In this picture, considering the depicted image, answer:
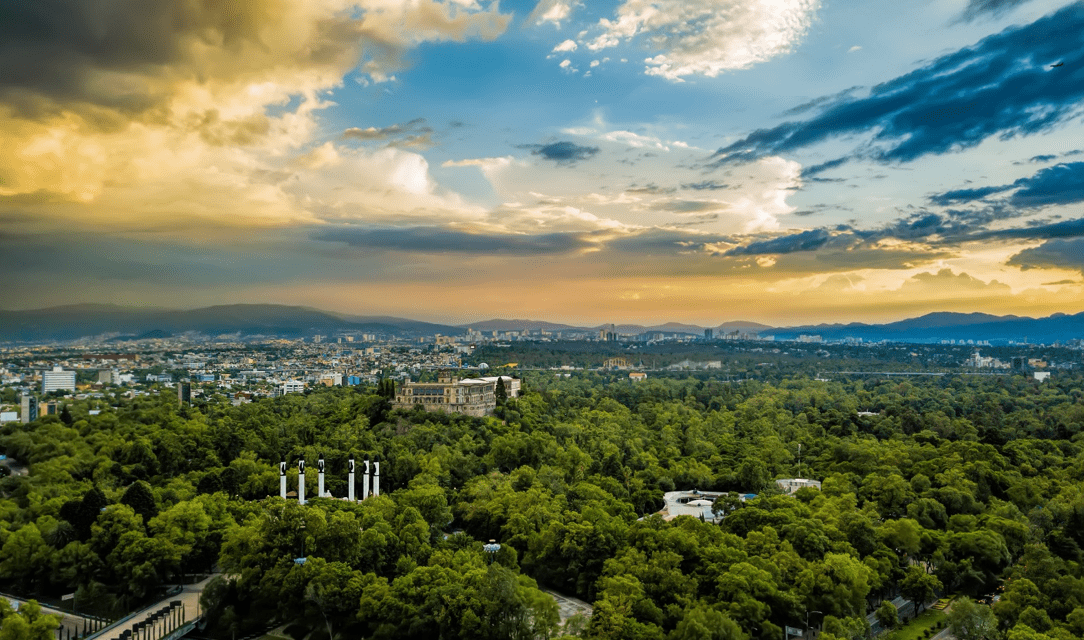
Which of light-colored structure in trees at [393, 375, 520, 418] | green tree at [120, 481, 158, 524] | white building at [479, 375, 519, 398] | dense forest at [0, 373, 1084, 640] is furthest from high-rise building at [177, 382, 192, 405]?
green tree at [120, 481, 158, 524]

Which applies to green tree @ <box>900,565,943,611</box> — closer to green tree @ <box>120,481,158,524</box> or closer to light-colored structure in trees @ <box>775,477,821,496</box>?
light-colored structure in trees @ <box>775,477,821,496</box>

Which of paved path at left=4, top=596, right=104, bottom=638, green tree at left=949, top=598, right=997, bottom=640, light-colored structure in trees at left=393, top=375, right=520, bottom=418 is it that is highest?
light-colored structure in trees at left=393, top=375, right=520, bottom=418

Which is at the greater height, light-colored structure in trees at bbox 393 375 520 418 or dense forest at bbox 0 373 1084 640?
light-colored structure in trees at bbox 393 375 520 418

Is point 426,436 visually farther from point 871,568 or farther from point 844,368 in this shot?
point 844,368

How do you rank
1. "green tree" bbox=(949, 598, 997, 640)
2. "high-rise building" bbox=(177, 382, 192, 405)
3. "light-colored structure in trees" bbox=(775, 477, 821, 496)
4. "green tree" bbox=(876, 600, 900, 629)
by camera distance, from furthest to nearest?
"high-rise building" bbox=(177, 382, 192, 405) < "light-colored structure in trees" bbox=(775, 477, 821, 496) < "green tree" bbox=(876, 600, 900, 629) < "green tree" bbox=(949, 598, 997, 640)

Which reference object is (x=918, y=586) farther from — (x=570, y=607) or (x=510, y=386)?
(x=510, y=386)

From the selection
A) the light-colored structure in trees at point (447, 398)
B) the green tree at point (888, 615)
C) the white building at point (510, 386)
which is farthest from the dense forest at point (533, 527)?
the white building at point (510, 386)

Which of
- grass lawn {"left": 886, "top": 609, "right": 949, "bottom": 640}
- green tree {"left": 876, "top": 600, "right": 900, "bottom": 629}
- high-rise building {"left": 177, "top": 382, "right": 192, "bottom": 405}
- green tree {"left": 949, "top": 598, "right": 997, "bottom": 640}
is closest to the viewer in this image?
green tree {"left": 949, "top": 598, "right": 997, "bottom": 640}

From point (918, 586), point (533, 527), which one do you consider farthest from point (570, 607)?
point (918, 586)
